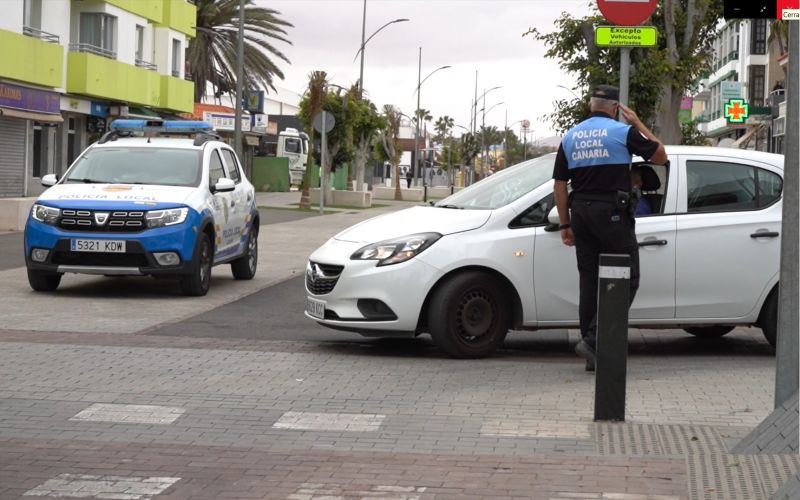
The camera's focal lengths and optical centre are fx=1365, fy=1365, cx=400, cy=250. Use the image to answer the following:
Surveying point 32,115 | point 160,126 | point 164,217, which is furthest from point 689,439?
point 32,115

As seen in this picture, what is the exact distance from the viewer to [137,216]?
14.3m

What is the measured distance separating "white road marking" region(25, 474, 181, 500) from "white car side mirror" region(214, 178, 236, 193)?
31.2ft

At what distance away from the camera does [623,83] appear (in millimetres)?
10883

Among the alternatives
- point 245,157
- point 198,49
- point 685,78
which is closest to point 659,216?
point 685,78

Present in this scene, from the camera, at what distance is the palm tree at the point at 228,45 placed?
184 ft

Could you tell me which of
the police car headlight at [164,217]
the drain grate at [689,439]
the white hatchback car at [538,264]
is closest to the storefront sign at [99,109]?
the police car headlight at [164,217]

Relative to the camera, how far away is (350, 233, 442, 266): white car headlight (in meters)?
10.0

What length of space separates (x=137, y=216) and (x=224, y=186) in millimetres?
1439

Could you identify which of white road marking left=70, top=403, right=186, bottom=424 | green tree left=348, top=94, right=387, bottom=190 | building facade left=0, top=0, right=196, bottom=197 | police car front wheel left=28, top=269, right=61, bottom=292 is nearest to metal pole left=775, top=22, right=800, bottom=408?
white road marking left=70, top=403, right=186, bottom=424

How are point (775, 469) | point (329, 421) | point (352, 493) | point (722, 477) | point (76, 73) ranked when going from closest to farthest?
point (352, 493)
point (722, 477)
point (775, 469)
point (329, 421)
point (76, 73)

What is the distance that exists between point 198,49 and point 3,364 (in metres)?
49.2

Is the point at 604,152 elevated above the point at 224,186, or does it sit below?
above

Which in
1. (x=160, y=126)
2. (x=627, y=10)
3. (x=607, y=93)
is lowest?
(x=607, y=93)

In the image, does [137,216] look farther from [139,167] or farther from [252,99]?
[252,99]
